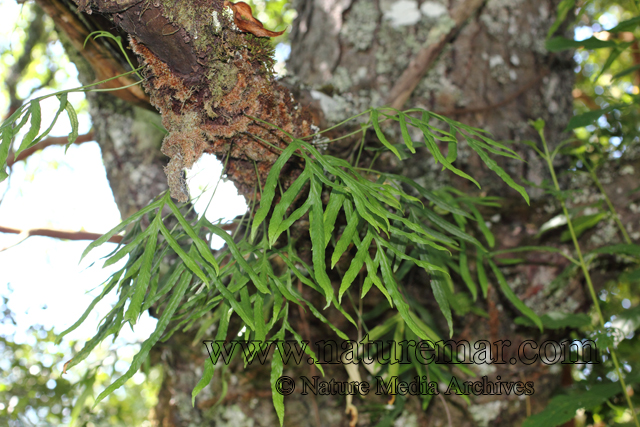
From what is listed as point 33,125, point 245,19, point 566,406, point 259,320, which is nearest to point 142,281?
point 259,320

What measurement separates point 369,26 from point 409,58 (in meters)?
0.19

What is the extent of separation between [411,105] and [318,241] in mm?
916

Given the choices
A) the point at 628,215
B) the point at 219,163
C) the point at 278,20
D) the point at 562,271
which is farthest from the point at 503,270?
the point at 278,20

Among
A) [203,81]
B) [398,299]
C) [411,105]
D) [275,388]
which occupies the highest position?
[411,105]

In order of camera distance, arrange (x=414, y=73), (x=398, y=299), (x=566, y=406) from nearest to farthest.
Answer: (x=398, y=299) < (x=566, y=406) < (x=414, y=73)

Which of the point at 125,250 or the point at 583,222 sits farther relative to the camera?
the point at 583,222

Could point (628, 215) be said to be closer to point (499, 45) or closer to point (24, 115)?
point (499, 45)

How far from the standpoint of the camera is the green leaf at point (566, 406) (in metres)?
0.86

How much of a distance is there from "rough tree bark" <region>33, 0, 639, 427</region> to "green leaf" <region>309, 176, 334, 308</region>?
218 millimetres

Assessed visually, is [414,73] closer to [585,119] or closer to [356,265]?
[585,119]

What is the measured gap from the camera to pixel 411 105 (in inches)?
53.6

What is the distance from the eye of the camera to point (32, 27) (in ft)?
6.24

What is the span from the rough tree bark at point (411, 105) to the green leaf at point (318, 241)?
0.22 metres

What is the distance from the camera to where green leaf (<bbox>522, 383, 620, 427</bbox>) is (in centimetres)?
86
